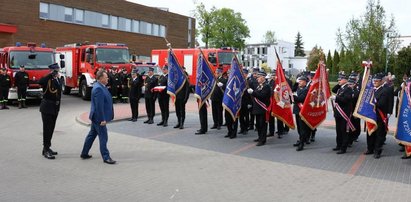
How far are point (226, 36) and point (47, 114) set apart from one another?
231 ft

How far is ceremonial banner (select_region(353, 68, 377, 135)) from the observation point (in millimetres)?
9617

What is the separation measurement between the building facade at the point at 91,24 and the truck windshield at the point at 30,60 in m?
14.1

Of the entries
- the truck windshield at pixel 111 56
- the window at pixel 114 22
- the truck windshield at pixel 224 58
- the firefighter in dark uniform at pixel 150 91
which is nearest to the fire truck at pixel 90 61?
the truck windshield at pixel 111 56

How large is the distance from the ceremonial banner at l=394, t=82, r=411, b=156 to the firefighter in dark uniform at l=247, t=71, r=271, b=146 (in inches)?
119

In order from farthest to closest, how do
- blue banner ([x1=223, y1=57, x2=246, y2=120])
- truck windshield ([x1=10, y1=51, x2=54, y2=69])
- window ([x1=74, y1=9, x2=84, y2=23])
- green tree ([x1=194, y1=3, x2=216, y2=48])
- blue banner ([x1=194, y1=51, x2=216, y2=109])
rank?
1. green tree ([x1=194, y1=3, x2=216, y2=48])
2. window ([x1=74, y1=9, x2=84, y2=23])
3. truck windshield ([x1=10, y1=51, x2=54, y2=69])
4. blue banner ([x1=194, y1=51, x2=216, y2=109])
5. blue banner ([x1=223, y1=57, x2=246, y2=120])

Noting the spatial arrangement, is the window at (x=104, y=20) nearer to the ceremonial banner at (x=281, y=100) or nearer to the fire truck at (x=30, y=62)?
the fire truck at (x=30, y=62)

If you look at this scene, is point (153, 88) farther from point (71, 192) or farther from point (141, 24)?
Answer: point (141, 24)

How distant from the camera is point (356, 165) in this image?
8734 millimetres

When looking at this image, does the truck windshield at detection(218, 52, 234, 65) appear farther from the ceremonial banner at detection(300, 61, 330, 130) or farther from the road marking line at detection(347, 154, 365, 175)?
the road marking line at detection(347, 154, 365, 175)

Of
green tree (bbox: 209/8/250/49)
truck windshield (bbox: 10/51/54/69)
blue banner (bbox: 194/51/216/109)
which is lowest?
blue banner (bbox: 194/51/216/109)

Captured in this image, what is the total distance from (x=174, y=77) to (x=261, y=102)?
11.3 ft

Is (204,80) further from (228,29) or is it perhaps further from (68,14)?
(228,29)

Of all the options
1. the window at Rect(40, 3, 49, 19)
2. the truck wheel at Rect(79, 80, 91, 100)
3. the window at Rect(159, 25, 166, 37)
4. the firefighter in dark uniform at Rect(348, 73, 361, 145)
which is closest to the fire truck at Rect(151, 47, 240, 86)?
the truck wheel at Rect(79, 80, 91, 100)

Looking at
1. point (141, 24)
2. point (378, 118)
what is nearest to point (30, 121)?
point (378, 118)
